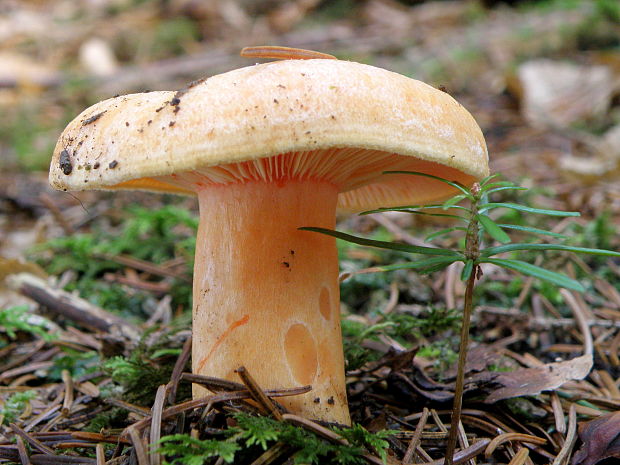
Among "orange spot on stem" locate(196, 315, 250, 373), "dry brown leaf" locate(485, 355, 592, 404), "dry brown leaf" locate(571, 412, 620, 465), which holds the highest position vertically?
"orange spot on stem" locate(196, 315, 250, 373)

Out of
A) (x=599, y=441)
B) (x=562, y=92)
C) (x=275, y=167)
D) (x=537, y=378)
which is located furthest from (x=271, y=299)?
(x=562, y=92)

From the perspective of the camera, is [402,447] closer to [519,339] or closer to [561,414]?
[561,414]

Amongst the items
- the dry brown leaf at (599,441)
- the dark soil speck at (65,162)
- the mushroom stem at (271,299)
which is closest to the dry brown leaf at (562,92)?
the dry brown leaf at (599,441)

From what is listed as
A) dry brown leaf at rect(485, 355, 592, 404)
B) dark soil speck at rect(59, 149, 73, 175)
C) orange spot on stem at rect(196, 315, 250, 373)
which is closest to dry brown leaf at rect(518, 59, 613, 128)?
dry brown leaf at rect(485, 355, 592, 404)

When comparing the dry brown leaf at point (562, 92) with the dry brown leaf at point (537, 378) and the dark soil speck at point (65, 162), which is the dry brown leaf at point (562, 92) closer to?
the dry brown leaf at point (537, 378)

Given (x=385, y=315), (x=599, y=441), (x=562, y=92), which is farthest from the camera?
(x=562, y=92)

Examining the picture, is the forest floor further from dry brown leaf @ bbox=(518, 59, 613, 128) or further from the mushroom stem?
the mushroom stem

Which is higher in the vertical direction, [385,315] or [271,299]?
[271,299]

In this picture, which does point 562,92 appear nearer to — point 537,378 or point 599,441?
point 537,378
